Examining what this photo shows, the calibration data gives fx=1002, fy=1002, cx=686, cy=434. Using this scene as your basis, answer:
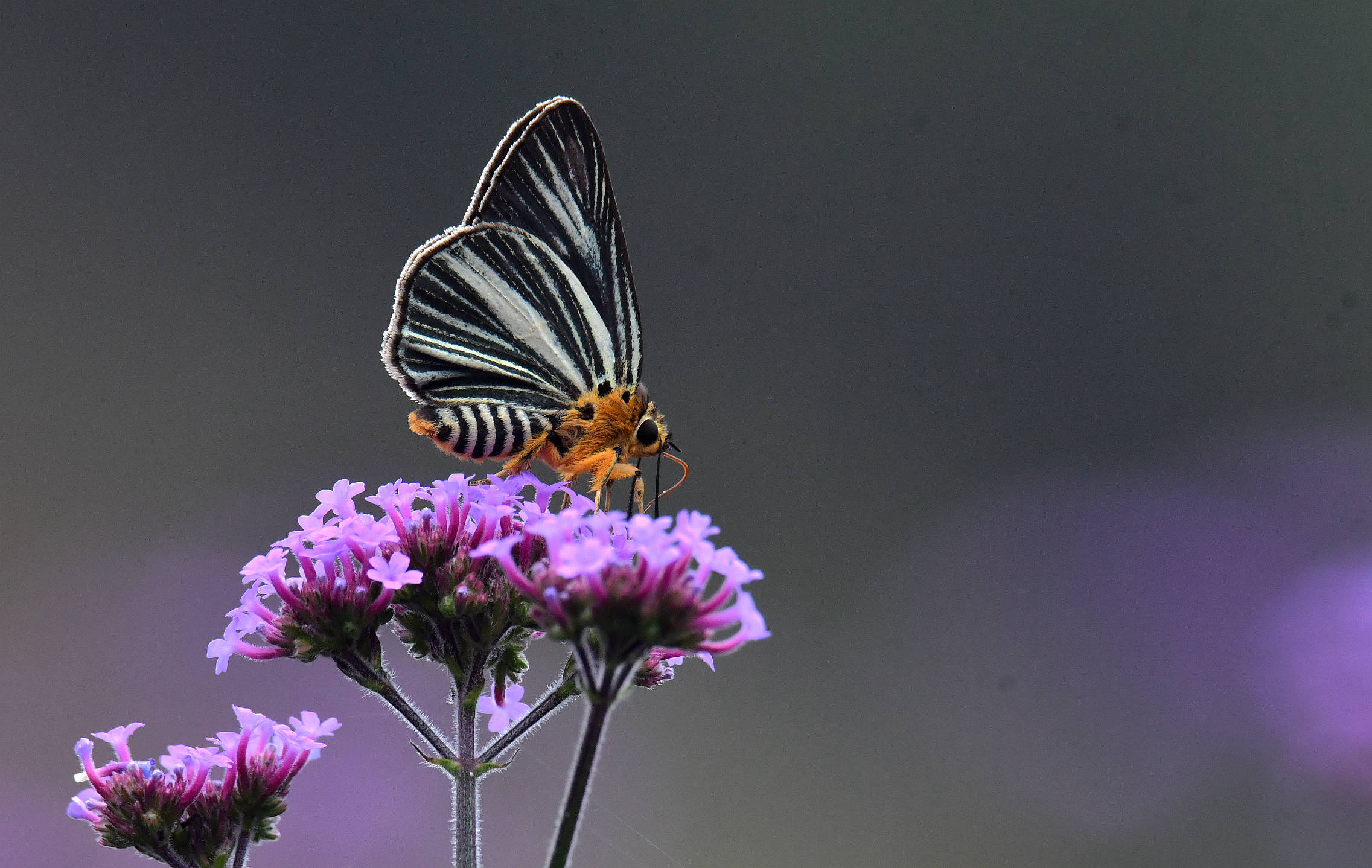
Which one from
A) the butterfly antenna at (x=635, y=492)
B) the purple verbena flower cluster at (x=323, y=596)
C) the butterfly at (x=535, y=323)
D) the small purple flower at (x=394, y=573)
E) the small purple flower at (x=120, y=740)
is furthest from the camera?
the butterfly antenna at (x=635, y=492)

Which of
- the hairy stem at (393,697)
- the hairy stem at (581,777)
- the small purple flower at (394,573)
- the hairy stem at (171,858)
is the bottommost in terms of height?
the hairy stem at (171,858)

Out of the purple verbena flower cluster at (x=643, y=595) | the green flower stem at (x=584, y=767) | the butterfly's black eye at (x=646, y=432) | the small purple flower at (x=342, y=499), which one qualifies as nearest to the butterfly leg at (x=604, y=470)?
the butterfly's black eye at (x=646, y=432)

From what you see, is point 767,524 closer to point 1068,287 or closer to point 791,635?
point 791,635

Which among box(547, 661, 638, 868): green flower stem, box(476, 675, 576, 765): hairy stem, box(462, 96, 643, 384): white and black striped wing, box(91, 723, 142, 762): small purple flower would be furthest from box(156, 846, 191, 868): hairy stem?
box(462, 96, 643, 384): white and black striped wing

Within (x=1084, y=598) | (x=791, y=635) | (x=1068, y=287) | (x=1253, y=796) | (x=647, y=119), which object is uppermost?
(x=647, y=119)

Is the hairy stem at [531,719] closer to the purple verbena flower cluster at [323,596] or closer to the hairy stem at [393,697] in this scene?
the hairy stem at [393,697]

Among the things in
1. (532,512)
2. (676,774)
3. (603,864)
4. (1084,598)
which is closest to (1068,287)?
(1084,598)
